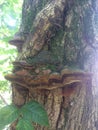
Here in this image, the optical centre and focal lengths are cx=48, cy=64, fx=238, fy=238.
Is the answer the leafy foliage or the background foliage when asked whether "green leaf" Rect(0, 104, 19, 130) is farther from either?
the background foliage

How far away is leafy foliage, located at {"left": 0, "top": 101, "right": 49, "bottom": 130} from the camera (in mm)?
→ 1159

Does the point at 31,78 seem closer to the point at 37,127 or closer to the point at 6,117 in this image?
the point at 6,117

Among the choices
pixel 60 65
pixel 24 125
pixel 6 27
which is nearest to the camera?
pixel 24 125

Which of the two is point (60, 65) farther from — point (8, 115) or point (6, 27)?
point (6, 27)

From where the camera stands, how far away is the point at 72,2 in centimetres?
150

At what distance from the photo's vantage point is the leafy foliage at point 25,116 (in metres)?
1.16

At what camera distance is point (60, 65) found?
1286 millimetres

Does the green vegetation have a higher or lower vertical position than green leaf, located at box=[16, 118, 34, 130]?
higher

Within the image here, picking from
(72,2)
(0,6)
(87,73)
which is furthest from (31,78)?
(0,6)

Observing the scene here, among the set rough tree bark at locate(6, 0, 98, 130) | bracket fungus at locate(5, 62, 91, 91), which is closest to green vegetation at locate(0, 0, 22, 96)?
rough tree bark at locate(6, 0, 98, 130)

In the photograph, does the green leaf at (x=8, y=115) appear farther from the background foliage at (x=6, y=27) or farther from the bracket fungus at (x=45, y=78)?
the background foliage at (x=6, y=27)

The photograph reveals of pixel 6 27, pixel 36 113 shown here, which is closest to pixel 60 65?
pixel 36 113

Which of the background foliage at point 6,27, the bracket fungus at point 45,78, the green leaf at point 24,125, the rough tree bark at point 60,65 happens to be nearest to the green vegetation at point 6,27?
the background foliage at point 6,27

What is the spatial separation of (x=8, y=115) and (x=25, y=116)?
0.28 feet
